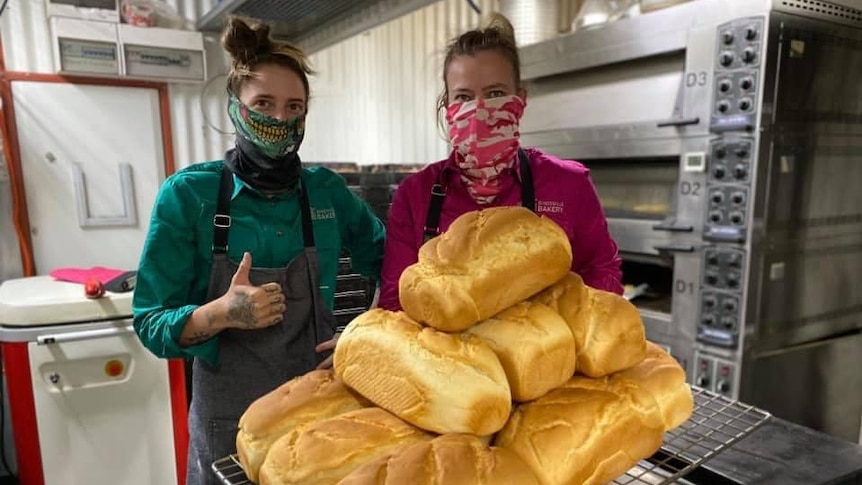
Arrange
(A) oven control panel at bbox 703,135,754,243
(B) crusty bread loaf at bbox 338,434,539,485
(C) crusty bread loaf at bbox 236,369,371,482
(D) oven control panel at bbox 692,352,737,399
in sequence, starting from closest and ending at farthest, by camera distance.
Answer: (B) crusty bread loaf at bbox 338,434,539,485
(C) crusty bread loaf at bbox 236,369,371,482
(A) oven control panel at bbox 703,135,754,243
(D) oven control panel at bbox 692,352,737,399

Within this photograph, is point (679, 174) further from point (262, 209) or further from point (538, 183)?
point (262, 209)

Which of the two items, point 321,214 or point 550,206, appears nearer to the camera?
point 550,206

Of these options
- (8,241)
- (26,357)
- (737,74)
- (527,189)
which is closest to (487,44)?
(527,189)

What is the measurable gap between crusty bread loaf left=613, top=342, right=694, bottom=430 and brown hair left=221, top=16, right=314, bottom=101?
38.7 inches

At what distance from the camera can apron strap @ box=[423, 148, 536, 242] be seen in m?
1.22

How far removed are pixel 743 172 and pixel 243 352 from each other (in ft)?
6.41

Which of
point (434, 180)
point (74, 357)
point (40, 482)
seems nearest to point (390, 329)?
point (434, 180)

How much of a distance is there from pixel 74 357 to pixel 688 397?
2.21m

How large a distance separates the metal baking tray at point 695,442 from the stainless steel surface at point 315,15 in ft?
5.70

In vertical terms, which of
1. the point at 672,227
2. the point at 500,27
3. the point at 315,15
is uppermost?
the point at 315,15

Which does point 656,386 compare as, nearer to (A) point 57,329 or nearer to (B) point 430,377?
(B) point 430,377

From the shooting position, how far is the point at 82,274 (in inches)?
91.1

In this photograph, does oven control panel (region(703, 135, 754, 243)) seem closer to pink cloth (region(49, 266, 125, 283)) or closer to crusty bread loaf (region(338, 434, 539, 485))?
crusty bread loaf (region(338, 434, 539, 485))

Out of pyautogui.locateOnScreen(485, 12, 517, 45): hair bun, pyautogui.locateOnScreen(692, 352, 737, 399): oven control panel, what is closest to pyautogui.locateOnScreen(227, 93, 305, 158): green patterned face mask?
pyautogui.locateOnScreen(485, 12, 517, 45): hair bun
